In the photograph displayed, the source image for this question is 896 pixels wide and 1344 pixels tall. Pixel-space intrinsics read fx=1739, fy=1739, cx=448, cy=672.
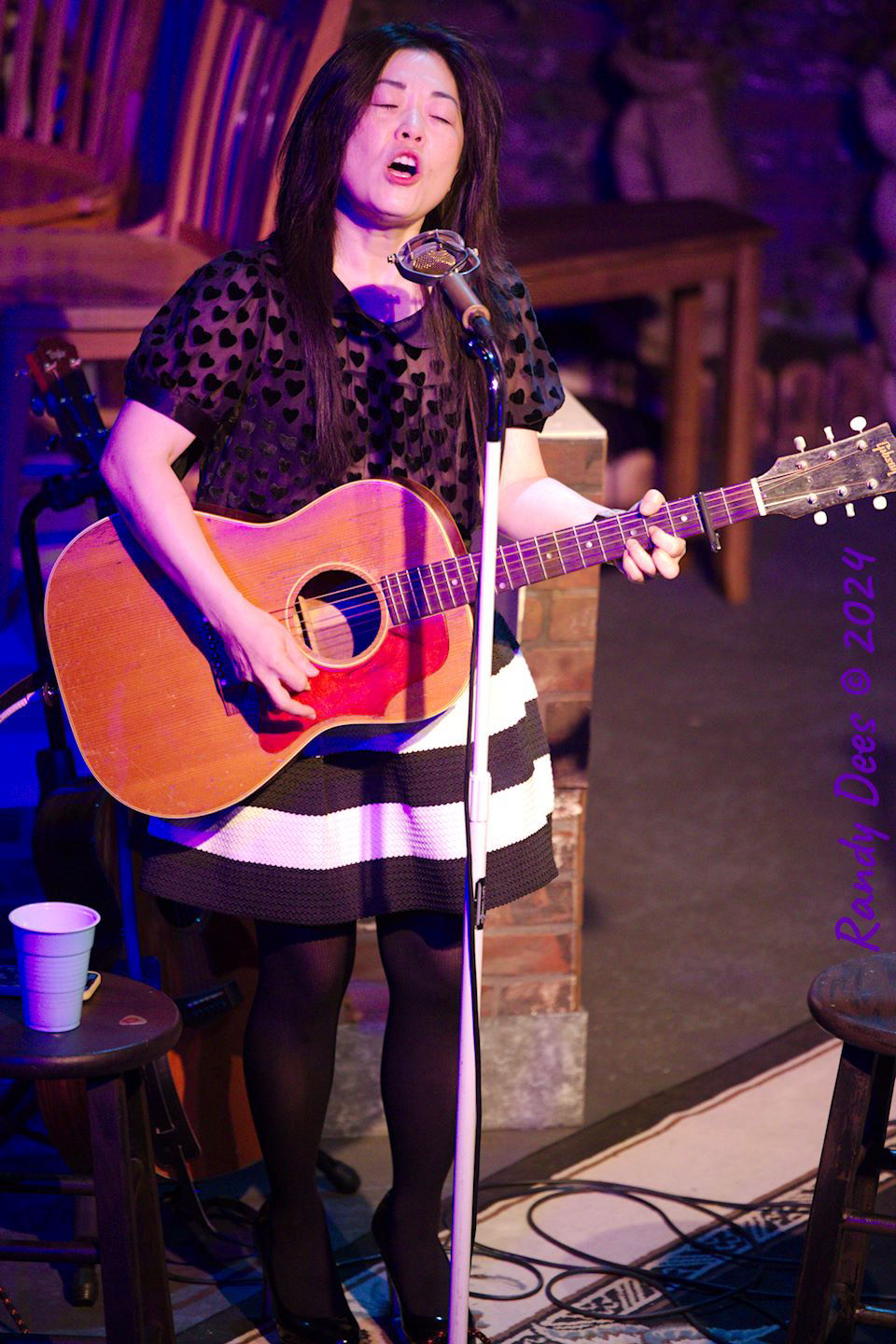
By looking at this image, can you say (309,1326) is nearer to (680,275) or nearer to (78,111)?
(78,111)

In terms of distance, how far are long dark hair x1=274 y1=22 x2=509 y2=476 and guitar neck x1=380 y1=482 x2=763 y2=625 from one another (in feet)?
0.60

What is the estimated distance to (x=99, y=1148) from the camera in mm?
2027

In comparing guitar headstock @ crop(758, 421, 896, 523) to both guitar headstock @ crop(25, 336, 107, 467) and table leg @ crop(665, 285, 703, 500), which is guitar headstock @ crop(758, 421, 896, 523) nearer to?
guitar headstock @ crop(25, 336, 107, 467)

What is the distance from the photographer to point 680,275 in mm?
5223

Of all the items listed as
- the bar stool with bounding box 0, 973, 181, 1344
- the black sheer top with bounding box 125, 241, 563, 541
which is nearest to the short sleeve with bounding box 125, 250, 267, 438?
the black sheer top with bounding box 125, 241, 563, 541

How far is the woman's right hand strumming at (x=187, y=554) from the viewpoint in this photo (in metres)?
2.09

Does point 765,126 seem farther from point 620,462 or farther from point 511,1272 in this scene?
point 511,1272

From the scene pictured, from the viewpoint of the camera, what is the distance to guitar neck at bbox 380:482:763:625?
204cm

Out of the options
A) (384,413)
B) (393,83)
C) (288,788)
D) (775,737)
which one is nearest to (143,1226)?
(288,788)

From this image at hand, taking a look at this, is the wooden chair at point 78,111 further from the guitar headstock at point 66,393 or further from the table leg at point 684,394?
the table leg at point 684,394

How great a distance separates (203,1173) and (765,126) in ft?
18.1

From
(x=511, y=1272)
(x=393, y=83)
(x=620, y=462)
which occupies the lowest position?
(x=511, y=1272)

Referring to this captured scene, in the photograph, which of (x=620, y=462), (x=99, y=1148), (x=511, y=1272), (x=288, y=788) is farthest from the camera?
(x=620, y=462)

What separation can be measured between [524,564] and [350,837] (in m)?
0.41
